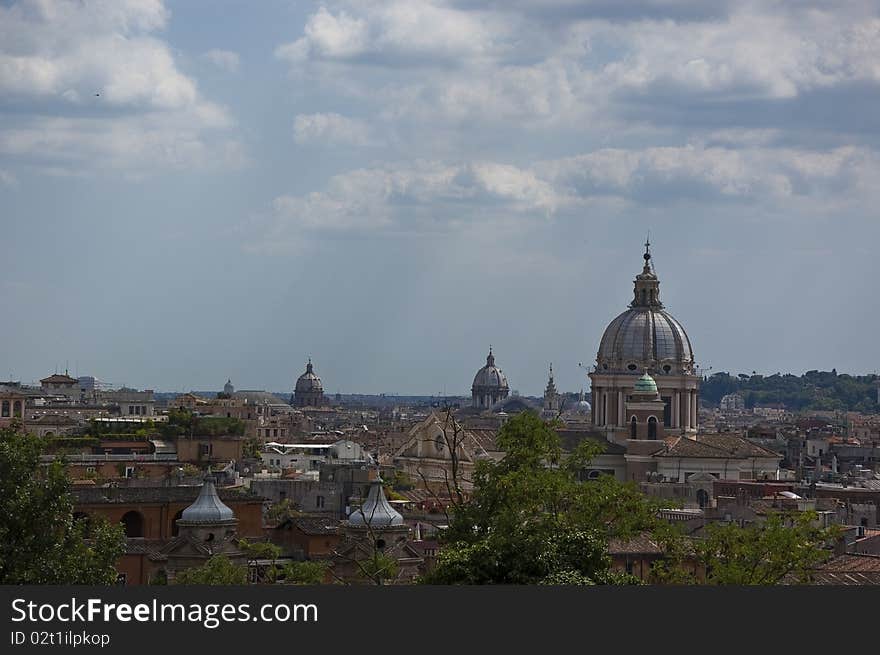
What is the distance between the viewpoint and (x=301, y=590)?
82.9ft

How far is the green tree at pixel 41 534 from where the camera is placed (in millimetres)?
32500

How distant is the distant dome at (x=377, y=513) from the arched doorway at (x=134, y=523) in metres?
7.28

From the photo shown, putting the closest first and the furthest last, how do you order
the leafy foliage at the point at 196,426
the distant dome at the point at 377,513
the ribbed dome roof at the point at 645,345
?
1. the distant dome at the point at 377,513
2. the leafy foliage at the point at 196,426
3. the ribbed dome roof at the point at 645,345

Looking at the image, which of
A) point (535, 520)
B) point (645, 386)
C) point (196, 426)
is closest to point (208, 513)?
point (535, 520)

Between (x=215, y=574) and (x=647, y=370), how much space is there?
68550 mm

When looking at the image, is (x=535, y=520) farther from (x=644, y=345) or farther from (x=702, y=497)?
(x=644, y=345)

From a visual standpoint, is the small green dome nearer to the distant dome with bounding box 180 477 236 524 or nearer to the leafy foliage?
the leafy foliage

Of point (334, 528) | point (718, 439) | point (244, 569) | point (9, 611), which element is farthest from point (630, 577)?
point (718, 439)

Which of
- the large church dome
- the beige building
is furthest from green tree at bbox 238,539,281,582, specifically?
the large church dome

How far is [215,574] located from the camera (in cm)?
4325

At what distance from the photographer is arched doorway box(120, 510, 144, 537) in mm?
58719

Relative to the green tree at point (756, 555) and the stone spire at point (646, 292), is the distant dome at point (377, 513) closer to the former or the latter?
the green tree at point (756, 555)

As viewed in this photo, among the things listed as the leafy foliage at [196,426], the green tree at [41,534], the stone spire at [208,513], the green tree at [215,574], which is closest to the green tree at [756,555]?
the green tree at [41,534]

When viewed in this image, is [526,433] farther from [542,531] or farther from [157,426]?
[157,426]
